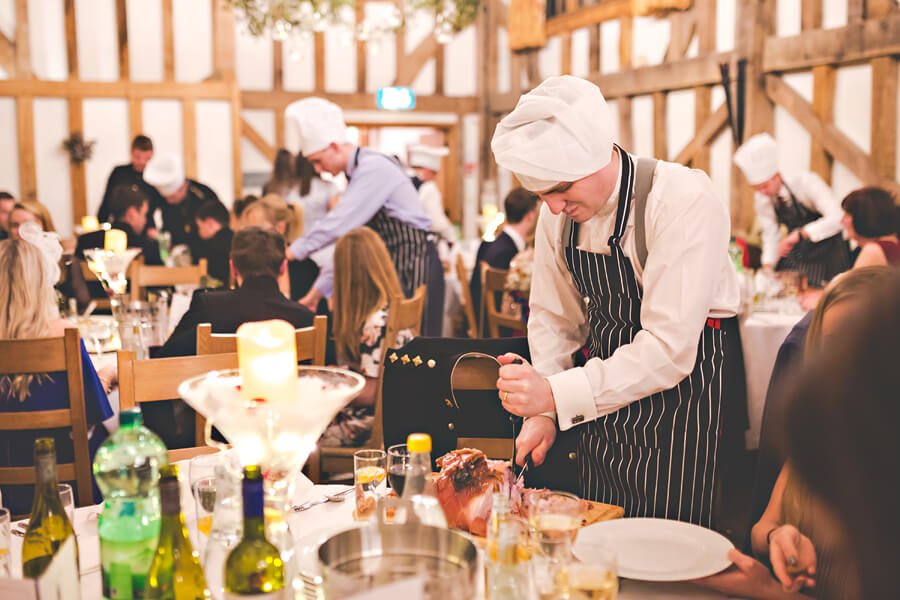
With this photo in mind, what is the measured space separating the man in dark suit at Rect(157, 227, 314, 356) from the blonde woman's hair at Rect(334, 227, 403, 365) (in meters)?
0.22

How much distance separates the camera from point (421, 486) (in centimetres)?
124

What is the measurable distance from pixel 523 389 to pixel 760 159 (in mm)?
4760

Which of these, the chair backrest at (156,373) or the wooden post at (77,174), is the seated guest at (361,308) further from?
the wooden post at (77,174)

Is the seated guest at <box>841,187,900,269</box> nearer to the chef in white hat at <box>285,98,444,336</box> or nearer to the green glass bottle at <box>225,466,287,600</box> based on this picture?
the chef in white hat at <box>285,98,444,336</box>

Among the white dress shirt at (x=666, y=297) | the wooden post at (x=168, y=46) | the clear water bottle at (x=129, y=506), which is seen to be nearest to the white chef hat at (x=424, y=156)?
the wooden post at (x=168, y=46)

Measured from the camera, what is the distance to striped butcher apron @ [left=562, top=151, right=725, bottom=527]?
6.27ft

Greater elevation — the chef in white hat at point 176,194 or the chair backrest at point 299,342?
the chef in white hat at point 176,194

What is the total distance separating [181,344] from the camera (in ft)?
9.96

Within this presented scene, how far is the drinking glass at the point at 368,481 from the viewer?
1625 millimetres

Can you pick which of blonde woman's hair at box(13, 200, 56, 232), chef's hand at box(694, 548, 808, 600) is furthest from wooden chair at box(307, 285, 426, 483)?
blonde woman's hair at box(13, 200, 56, 232)

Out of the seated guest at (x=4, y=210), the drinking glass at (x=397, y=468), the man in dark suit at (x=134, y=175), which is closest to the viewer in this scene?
the drinking glass at (x=397, y=468)

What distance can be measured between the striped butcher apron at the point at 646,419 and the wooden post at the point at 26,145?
356 inches

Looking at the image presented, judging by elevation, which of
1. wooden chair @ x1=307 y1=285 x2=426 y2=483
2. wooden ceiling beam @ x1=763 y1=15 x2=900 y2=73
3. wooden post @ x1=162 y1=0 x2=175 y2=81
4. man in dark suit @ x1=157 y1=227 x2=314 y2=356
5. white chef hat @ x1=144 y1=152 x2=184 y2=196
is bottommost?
wooden chair @ x1=307 y1=285 x2=426 y2=483

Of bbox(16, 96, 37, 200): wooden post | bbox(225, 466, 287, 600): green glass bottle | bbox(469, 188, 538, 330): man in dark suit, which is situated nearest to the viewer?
bbox(225, 466, 287, 600): green glass bottle
